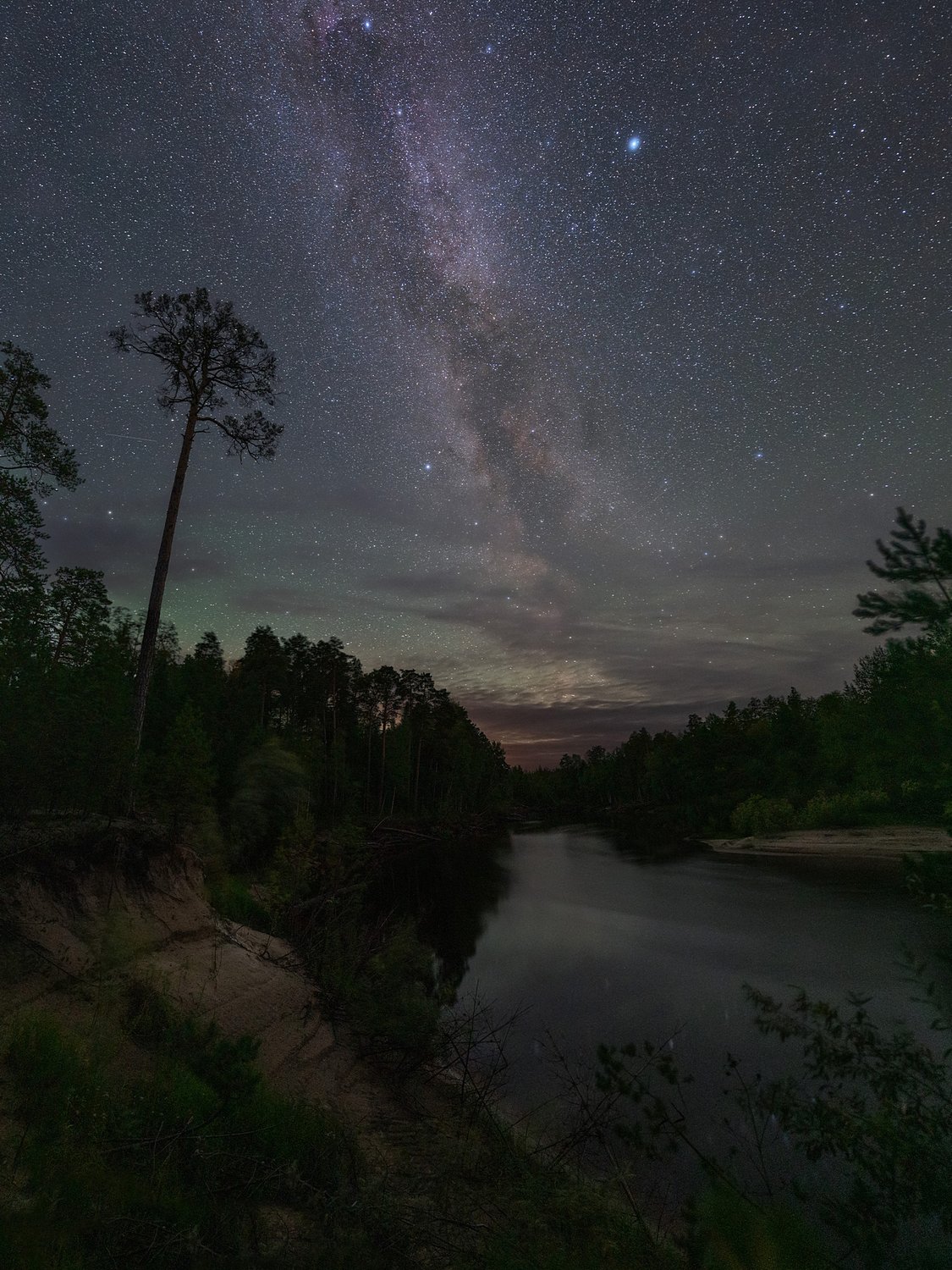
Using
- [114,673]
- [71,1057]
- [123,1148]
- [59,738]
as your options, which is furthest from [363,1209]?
[114,673]

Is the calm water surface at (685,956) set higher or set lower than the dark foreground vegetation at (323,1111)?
lower

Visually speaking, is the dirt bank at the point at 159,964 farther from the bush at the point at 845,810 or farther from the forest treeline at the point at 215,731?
the bush at the point at 845,810

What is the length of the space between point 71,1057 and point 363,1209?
393cm

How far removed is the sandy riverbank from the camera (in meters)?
45.0

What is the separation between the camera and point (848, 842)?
50719mm

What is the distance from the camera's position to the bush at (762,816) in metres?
64.8

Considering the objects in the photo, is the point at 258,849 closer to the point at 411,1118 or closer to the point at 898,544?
the point at 411,1118

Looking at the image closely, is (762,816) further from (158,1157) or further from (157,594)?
(158,1157)

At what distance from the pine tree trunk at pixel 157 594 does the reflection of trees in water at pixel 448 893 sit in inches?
397

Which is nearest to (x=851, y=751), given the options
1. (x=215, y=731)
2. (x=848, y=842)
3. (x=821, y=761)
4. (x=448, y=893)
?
(x=821, y=761)

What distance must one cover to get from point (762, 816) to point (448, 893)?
159 feet

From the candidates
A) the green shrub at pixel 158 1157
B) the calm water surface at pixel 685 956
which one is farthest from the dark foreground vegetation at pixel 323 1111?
the calm water surface at pixel 685 956

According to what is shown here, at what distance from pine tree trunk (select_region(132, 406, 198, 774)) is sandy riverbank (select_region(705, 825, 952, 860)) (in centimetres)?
4934

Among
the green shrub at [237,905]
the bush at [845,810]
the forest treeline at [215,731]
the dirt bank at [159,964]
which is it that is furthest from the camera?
the bush at [845,810]
